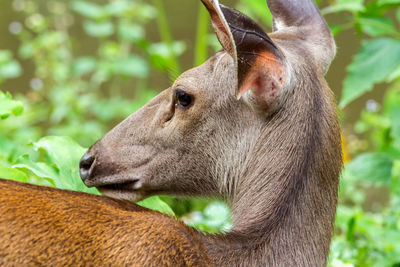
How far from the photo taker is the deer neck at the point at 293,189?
239 cm

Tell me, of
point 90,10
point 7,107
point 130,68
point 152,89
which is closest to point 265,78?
point 7,107

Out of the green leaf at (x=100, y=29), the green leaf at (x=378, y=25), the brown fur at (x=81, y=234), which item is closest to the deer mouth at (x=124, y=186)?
the brown fur at (x=81, y=234)

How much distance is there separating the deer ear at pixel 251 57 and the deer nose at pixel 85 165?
0.74 metres

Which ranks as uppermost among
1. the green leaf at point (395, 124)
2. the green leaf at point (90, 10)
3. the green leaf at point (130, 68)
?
the green leaf at point (90, 10)

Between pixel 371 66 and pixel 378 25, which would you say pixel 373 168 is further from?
pixel 378 25

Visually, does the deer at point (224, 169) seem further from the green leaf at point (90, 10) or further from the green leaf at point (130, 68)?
the green leaf at point (90, 10)

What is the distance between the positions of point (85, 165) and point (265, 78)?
90 centimetres

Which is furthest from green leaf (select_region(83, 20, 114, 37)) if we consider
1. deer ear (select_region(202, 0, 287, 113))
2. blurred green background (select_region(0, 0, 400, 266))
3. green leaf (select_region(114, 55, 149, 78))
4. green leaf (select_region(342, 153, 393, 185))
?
deer ear (select_region(202, 0, 287, 113))

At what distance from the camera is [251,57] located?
243 cm

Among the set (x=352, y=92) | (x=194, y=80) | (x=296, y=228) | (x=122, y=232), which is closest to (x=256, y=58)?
(x=194, y=80)

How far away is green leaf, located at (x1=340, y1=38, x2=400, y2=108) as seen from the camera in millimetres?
3941

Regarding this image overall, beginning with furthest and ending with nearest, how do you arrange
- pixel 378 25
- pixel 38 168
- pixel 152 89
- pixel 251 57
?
pixel 152 89 < pixel 378 25 < pixel 38 168 < pixel 251 57

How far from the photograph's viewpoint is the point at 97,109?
23.1 ft

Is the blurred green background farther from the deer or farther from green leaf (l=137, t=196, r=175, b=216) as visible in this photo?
the deer
